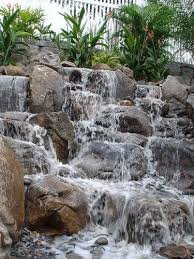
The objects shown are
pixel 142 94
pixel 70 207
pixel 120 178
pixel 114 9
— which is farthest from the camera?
pixel 114 9

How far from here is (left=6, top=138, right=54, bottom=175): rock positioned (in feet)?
18.4

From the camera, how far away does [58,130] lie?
6.64 m

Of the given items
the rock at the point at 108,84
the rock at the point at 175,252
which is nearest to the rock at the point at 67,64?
the rock at the point at 108,84

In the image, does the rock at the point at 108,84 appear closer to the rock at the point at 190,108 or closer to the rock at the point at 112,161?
the rock at the point at 190,108

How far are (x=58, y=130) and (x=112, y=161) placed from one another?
88 cm

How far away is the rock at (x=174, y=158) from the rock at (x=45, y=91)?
5.79ft

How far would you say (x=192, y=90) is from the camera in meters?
9.32

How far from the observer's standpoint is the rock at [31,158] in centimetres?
562

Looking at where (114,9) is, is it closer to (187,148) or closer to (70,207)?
(187,148)

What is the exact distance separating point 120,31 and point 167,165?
17.4 feet

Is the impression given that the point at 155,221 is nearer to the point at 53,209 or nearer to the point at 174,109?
the point at 53,209

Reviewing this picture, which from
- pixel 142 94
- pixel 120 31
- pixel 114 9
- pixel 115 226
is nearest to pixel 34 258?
pixel 115 226

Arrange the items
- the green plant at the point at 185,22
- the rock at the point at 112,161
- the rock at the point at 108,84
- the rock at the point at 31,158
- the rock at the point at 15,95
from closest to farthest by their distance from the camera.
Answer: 1. the rock at the point at 31,158
2. the rock at the point at 112,161
3. the rock at the point at 15,95
4. the rock at the point at 108,84
5. the green plant at the point at 185,22

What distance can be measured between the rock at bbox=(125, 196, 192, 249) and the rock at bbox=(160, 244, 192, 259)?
14 centimetres
